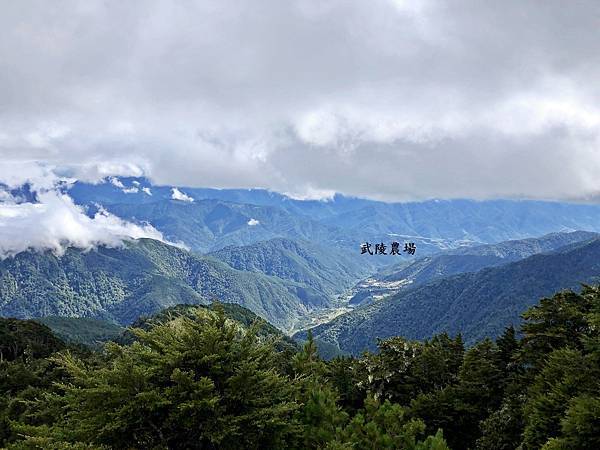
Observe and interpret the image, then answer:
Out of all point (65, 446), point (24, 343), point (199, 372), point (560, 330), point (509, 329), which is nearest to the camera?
point (65, 446)

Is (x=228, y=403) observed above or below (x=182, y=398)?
below

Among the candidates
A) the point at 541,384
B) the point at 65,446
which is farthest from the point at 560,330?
the point at 65,446

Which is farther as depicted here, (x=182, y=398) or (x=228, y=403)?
(x=228, y=403)

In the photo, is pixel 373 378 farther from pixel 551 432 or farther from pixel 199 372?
pixel 199 372

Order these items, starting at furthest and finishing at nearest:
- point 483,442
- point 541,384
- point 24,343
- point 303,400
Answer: point 24,343 → point 483,442 → point 541,384 → point 303,400

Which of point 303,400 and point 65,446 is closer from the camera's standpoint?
point 65,446

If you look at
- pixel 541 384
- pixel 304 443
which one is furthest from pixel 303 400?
pixel 541 384

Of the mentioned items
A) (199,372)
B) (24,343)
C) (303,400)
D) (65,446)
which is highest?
(199,372)

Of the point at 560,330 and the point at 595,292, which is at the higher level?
the point at 595,292

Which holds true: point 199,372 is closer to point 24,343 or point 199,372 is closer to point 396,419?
point 396,419
